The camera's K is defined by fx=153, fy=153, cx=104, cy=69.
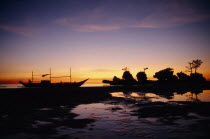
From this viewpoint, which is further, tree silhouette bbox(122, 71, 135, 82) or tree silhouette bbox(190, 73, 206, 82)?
tree silhouette bbox(122, 71, 135, 82)

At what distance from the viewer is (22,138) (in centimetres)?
716

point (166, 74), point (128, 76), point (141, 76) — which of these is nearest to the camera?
point (166, 74)

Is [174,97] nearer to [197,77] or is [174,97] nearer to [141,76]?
[197,77]

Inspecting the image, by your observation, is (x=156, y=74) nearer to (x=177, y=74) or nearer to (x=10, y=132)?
(x=177, y=74)

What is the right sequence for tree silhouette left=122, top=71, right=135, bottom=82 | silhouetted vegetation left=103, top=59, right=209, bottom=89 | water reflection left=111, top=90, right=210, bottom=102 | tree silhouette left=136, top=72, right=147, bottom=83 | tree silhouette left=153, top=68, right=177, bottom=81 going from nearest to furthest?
1. water reflection left=111, top=90, right=210, bottom=102
2. silhouetted vegetation left=103, top=59, right=209, bottom=89
3. tree silhouette left=153, top=68, right=177, bottom=81
4. tree silhouette left=136, top=72, right=147, bottom=83
5. tree silhouette left=122, top=71, right=135, bottom=82

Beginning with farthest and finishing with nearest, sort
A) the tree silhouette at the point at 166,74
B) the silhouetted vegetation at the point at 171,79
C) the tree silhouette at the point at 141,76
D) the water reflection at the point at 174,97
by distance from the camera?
the tree silhouette at the point at 141,76 → the tree silhouette at the point at 166,74 → the silhouetted vegetation at the point at 171,79 → the water reflection at the point at 174,97

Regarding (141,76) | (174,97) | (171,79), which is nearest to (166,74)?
(171,79)

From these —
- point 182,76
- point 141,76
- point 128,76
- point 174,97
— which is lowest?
point 174,97

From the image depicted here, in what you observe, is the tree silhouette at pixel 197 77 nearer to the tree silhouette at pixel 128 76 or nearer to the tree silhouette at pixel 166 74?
the tree silhouette at pixel 166 74

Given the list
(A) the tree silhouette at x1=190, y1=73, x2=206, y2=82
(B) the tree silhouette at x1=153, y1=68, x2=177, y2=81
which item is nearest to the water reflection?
(A) the tree silhouette at x1=190, y1=73, x2=206, y2=82

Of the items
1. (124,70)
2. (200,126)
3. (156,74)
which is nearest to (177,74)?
(156,74)

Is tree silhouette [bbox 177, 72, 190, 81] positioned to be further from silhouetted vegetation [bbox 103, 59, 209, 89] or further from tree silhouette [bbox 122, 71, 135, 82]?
tree silhouette [bbox 122, 71, 135, 82]

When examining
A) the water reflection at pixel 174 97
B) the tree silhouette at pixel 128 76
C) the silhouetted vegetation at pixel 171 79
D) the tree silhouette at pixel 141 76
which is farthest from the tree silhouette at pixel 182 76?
the water reflection at pixel 174 97

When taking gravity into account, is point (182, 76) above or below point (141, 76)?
below
